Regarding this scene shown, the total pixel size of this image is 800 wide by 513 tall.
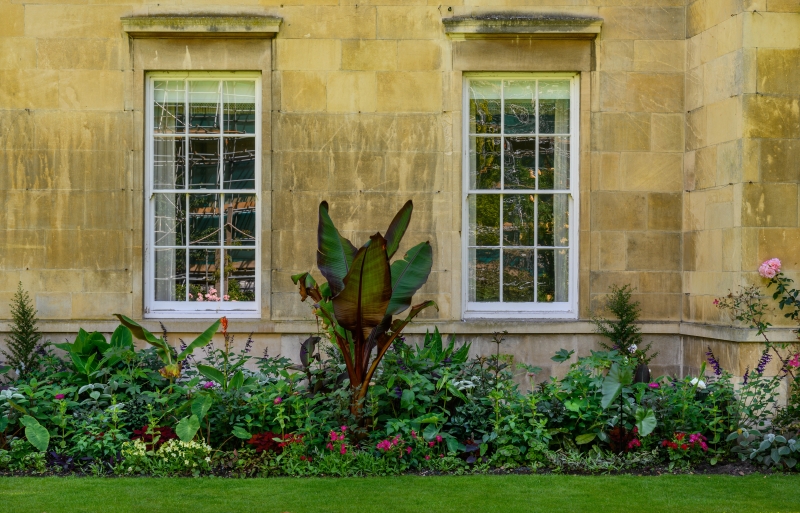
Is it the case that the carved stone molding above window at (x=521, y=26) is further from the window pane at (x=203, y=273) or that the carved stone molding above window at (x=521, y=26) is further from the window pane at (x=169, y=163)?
the window pane at (x=203, y=273)

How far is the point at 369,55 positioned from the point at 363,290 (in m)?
3.50

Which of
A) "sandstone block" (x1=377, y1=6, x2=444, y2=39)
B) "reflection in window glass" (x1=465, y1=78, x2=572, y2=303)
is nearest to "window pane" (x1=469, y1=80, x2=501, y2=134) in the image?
"reflection in window glass" (x1=465, y1=78, x2=572, y2=303)

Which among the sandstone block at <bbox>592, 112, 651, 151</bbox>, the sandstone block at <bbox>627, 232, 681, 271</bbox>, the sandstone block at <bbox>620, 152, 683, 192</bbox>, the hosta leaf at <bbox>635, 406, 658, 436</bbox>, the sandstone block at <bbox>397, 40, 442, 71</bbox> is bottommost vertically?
the hosta leaf at <bbox>635, 406, 658, 436</bbox>

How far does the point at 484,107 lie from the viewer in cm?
1070

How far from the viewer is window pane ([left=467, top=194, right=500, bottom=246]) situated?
35.1 ft

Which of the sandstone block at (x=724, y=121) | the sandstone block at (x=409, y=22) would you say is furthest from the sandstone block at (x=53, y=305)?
the sandstone block at (x=724, y=121)

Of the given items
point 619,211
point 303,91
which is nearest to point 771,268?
point 619,211

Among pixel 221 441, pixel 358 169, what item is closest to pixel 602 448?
pixel 221 441

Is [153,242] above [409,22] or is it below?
below

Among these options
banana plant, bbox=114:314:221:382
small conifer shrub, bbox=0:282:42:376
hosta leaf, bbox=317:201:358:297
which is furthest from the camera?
small conifer shrub, bbox=0:282:42:376

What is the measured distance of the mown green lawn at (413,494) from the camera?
21.8 feet

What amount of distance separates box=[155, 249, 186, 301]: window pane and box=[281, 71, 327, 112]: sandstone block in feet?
6.78

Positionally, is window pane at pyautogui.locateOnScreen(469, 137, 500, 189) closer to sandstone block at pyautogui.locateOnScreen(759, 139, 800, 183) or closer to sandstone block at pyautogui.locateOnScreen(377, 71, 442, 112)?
sandstone block at pyautogui.locateOnScreen(377, 71, 442, 112)

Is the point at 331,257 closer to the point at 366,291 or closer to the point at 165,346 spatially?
the point at 366,291
